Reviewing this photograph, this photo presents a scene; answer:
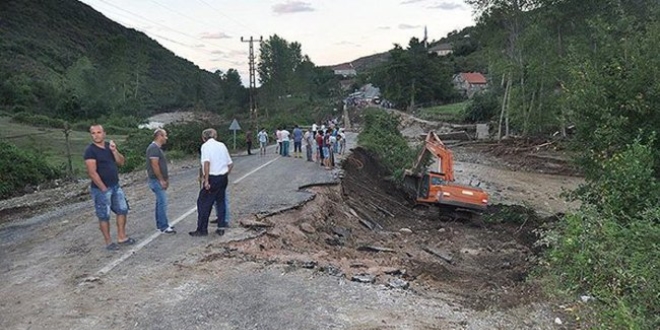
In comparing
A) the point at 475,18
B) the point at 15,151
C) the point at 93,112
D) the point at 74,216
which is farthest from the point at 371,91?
the point at 74,216

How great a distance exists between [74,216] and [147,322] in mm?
6779

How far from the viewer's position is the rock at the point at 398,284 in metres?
6.69

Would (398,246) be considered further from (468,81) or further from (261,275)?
(468,81)

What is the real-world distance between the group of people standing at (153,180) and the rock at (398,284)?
10.1ft

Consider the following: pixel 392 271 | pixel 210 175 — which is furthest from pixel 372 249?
pixel 210 175

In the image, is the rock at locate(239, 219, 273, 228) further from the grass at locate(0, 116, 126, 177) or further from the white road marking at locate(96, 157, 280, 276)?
the grass at locate(0, 116, 126, 177)

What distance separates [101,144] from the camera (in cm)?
736

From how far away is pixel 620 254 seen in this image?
6590mm

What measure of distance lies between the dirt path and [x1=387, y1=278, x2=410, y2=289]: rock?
0.04m

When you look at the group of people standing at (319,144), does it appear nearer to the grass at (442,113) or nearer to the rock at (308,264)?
the rock at (308,264)

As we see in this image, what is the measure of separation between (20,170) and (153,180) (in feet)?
42.5

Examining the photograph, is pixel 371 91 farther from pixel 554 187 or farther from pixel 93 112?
pixel 554 187

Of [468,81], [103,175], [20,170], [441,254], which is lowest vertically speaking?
[441,254]

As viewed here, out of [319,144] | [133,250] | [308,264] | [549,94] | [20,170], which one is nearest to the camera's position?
[308,264]
